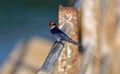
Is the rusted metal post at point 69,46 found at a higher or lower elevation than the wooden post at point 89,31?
higher

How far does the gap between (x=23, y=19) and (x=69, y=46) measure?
2865 millimetres

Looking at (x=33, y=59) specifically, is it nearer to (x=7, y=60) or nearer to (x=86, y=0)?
(x=7, y=60)

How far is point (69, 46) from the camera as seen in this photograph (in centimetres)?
132

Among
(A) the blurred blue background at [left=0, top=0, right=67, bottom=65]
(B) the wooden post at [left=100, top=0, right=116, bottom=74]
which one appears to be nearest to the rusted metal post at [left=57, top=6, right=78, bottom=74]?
(B) the wooden post at [left=100, top=0, right=116, bottom=74]

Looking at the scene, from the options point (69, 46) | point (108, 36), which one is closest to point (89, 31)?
point (108, 36)

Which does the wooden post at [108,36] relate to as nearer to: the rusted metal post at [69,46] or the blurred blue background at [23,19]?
the rusted metal post at [69,46]

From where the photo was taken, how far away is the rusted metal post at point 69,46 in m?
1.24

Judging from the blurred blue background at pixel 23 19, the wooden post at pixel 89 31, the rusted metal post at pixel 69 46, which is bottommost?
the blurred blue background at pixel 23 19

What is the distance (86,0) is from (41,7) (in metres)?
2.30

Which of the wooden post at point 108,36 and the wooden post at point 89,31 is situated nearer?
the wooden post at point 108,36

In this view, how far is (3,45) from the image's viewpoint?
362 centimetres

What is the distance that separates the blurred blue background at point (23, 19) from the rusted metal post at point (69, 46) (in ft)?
6.20

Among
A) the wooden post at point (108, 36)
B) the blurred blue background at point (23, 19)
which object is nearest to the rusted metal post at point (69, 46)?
the wooden post at point (108, 36)

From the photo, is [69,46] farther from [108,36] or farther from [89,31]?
[89,31]
